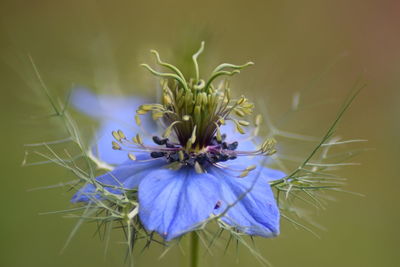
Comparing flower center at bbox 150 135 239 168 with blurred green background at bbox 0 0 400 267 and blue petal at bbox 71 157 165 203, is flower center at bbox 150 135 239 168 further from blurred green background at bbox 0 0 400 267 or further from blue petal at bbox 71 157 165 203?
blurred green background at bbox 0 0 400 267

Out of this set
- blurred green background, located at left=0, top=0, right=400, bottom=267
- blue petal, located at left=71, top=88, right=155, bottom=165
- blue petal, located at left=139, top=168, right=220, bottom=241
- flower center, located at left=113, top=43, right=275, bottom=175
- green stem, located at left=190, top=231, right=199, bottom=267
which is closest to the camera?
blue petal, located at left=139, top=168, right=220, bottom=241

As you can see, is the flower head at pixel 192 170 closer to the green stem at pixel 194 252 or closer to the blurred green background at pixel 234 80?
the green stem at pixel 194 252

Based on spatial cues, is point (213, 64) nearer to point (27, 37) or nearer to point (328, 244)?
point (328, 244)

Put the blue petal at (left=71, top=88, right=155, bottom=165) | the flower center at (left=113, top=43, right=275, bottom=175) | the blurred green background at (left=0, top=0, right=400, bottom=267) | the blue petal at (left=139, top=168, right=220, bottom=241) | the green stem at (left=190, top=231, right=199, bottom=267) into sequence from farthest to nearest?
the blurred green background at (left=0, top=0, right=400, bottom=267), the blue petal at (left=71, top=88, right=155, bottom=165), the flower center at (left=113, top=43, right=275, bottom=175), the green stem at (left=190, top=231, right=199, bottom=267), the blue petal at (left=139, top=168, right=220, bottom=241)

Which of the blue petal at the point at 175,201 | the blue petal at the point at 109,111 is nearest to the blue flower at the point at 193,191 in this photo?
the blue petal at the point at 175,201

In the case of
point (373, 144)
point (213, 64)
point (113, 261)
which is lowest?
point (113, 261)

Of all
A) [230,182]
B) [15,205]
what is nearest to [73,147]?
[15,205]

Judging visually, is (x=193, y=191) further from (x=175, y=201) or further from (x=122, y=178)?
(x=122, y=178)

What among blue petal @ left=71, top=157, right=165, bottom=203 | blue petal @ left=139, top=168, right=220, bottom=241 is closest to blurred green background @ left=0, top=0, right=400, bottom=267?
blue petal @ left=71, top=157, right=165, bottom=203

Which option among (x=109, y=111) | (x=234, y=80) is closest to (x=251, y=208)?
(x=109, y=111)
